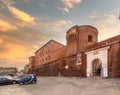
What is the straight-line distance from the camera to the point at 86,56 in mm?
48750

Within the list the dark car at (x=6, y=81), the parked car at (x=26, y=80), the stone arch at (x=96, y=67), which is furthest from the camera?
the stone arch at (x=96, y=67)

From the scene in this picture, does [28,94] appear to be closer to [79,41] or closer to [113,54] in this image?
[113,54]

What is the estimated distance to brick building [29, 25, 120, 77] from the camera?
1591 inches

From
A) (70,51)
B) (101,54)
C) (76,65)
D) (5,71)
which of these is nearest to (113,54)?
(101,54)

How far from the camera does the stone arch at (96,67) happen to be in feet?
146

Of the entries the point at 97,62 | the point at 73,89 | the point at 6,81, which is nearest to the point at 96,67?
the point at 97,62

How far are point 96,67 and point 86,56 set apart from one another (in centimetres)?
359

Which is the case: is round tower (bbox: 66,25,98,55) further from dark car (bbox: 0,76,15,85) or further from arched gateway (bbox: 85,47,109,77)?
dark car (bbox: 0,76,15,85)

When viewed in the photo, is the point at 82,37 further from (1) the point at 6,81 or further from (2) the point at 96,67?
(1) the point at 6,81

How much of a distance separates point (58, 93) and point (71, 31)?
37875mm

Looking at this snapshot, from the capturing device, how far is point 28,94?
85.3ft

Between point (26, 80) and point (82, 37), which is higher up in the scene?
point (82, 37)

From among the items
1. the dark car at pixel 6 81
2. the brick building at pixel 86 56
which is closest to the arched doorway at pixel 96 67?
the brick building at pixel 86 56

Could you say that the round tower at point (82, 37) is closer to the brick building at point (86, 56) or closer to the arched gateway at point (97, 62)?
the brick building at point (86, 56)
